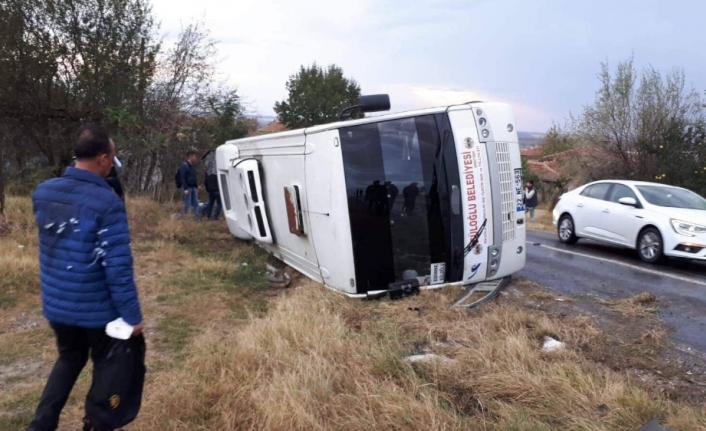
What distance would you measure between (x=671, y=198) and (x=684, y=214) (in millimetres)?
855

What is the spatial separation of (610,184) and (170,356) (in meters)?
9.28

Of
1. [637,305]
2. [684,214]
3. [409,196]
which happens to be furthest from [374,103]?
[684,214]

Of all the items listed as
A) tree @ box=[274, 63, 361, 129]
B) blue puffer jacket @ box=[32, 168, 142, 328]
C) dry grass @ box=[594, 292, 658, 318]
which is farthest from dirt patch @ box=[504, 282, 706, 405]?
tree @ box=[274, 63, 361, 129]

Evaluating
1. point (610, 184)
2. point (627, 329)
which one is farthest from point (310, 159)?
point (610, 184)

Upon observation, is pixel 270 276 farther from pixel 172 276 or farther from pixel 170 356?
pixel 170 356

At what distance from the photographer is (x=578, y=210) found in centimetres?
1177

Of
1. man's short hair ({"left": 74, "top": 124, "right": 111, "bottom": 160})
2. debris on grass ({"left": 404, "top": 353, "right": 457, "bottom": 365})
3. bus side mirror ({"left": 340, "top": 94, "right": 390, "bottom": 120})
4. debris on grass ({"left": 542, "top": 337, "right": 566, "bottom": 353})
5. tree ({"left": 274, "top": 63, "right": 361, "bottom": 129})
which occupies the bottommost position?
debris on grass ({"left": 542, "top": 337, "right": 566, "bottom": 353})

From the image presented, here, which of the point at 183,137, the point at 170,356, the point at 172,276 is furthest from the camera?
the point at 183,137

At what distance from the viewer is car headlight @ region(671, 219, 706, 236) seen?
8.92 meters

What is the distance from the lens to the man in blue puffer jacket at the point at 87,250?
307 cm

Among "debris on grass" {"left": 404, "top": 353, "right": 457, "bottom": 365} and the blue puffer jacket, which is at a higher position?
the blue puffer jacket

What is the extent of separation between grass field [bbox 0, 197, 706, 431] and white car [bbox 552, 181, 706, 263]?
3.39 meters

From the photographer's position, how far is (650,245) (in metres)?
9.67

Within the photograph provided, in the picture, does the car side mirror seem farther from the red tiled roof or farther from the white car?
the red tiled roof
